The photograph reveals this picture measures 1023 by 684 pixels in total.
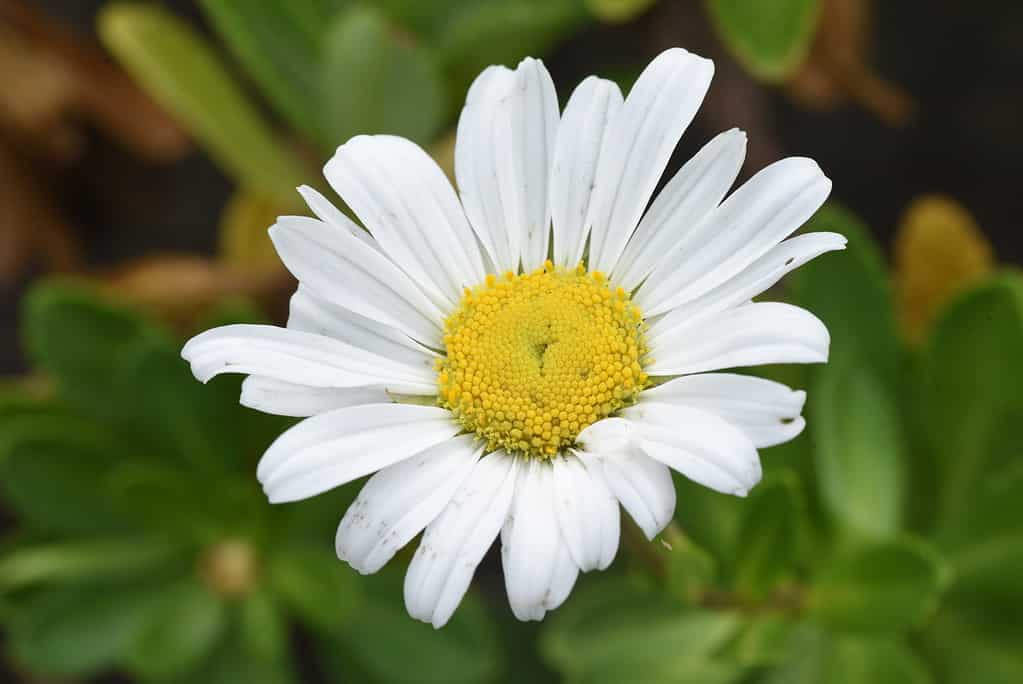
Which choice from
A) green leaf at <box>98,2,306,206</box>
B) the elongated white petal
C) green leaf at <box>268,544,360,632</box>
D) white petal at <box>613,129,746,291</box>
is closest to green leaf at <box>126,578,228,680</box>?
green leaf at <box>268,544,360,632</box>

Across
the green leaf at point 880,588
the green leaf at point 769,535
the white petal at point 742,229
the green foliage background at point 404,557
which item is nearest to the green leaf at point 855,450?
the green foliage background at point 404,557

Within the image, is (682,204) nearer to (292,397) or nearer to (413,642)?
(292,397)

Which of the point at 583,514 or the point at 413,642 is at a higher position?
the point at 583,514

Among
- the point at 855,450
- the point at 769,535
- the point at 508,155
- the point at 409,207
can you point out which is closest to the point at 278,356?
the point at 409,207

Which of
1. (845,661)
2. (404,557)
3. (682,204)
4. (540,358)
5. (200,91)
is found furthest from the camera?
(200,91)

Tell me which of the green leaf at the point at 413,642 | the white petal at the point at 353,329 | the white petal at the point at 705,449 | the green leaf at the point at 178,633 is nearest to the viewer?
the white petal at the point at 705,449

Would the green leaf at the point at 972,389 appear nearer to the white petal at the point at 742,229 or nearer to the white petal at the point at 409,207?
the white petal at the point at 742,229
